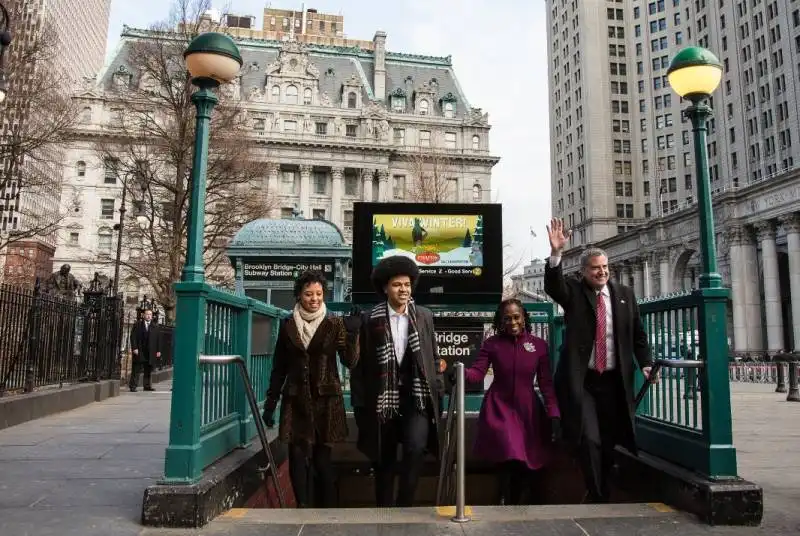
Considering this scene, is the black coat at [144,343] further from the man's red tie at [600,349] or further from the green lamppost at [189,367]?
the man's red tie at [600,349]

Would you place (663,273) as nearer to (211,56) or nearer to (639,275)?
(639,275)

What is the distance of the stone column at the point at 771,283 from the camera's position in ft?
144


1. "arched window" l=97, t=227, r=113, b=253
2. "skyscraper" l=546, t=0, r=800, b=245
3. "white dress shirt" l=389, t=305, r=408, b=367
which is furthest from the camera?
"skyscraper" l=546, t=0, r=800, b=245

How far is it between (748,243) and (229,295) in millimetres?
49542

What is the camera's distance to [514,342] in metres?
5.59

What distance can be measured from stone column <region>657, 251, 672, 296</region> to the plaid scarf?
55.1 metres

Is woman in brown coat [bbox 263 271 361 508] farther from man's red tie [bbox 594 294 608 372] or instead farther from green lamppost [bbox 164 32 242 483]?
A: man's red tie [bbox 594 294 608 372]

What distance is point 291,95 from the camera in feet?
240

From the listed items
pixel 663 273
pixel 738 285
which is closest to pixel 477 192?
pixel 663 273

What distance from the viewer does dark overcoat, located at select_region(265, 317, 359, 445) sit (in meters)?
5.23

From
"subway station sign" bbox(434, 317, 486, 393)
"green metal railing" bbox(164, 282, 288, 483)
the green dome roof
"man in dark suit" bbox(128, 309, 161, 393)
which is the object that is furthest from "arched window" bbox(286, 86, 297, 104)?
"green metal railing" bbox(164, 282, 288, 483)

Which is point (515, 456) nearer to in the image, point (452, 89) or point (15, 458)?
point (15, 458)

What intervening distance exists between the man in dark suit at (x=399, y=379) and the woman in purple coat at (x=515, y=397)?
1.67 feet

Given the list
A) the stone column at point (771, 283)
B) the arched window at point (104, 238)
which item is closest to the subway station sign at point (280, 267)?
the stone column at point (771, 283)
